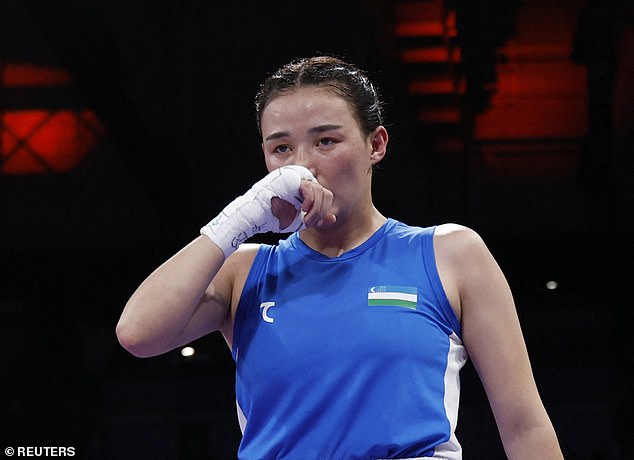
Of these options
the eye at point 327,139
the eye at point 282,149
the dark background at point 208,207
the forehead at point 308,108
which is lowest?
the dark background at point 208,207

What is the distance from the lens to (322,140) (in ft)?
5.63

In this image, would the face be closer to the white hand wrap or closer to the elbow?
the white hand wrap

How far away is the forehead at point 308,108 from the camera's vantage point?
5.61 feet

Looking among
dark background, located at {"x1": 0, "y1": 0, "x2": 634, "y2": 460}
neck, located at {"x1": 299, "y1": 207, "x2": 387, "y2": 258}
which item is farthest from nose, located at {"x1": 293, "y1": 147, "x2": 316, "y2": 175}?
dark background, located at {"x1": 0, "y1": 0, "x2": 634, "y2": 460}

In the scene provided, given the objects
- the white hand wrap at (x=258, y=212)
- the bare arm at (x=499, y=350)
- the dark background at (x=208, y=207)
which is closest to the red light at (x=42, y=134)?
the dark background at (x=208, y=207)

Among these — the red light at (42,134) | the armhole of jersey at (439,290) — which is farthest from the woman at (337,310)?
the red light at (42,134)

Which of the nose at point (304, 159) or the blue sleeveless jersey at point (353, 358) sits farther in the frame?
the nose at point (304, 159)

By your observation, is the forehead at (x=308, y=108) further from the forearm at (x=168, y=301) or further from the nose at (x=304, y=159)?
the forearm at (x=168, y=301)

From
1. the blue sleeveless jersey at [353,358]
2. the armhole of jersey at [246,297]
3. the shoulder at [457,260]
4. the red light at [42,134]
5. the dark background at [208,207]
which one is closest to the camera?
the blue sleeveless jersey at [353,358]

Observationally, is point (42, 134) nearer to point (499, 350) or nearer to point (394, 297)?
point (394, 297)

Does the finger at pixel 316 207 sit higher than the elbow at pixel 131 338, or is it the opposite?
the finger at pixel 316 207

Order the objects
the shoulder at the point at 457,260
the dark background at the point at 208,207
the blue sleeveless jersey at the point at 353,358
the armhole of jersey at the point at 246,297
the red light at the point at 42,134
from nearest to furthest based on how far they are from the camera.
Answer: the blue sleeveless jersey at the point at 353,358 < the shoulder at the point at 457,260 < the armhole of jersey at the point at 246,297 < the dark background at the point at 208,207 < the red light at the point at 42,134

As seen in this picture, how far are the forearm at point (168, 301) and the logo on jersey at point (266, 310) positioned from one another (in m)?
0.11

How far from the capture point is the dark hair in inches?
69.5
